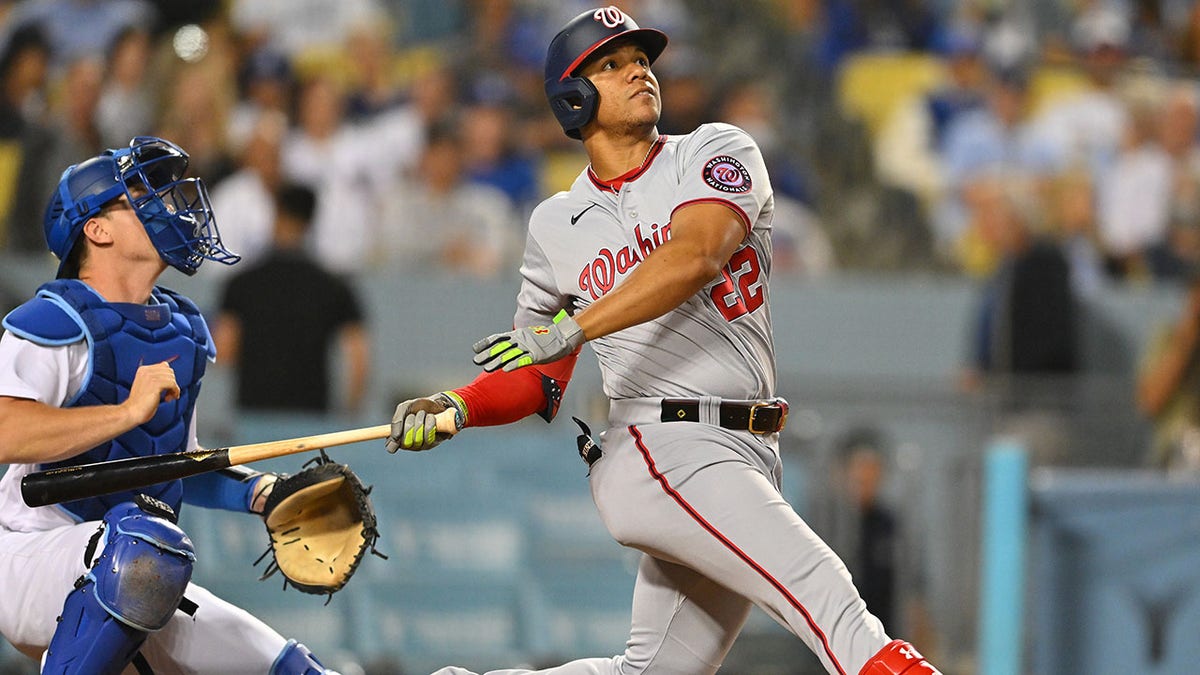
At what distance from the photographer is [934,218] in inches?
349

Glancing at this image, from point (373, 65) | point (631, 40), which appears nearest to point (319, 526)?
point (631, 40)

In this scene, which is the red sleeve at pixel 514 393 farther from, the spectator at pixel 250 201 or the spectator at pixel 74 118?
the spectator at pixel 74 118

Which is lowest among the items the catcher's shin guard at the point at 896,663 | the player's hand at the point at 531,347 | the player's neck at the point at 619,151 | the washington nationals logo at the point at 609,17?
the catcher's shin guard at the point at 896,663

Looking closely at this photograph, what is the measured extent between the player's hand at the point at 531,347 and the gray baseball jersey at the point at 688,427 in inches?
14.3

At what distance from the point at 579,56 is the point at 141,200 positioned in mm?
1094

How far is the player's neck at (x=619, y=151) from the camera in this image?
12.1 feet

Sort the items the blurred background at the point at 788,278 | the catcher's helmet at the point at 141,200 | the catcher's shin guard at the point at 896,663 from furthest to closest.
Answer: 1. the blurred background at the point at 788,278
2. the catcher's helmet at the point at 141,200
3. the catcher's shin guard at the point at 896,663

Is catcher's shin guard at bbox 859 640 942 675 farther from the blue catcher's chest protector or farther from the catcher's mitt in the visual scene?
the blue catcher's chest protector

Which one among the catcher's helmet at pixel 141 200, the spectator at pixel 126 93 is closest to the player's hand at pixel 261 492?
the catcher's helmet at pixel 141 200

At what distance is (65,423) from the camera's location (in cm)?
322

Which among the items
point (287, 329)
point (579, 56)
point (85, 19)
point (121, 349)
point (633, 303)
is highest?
point (85, 19)

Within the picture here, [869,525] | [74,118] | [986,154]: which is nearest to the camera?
[869,525]

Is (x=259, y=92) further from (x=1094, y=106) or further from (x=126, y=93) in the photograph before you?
(x=1094, y=106)

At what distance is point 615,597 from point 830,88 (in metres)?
3.93
